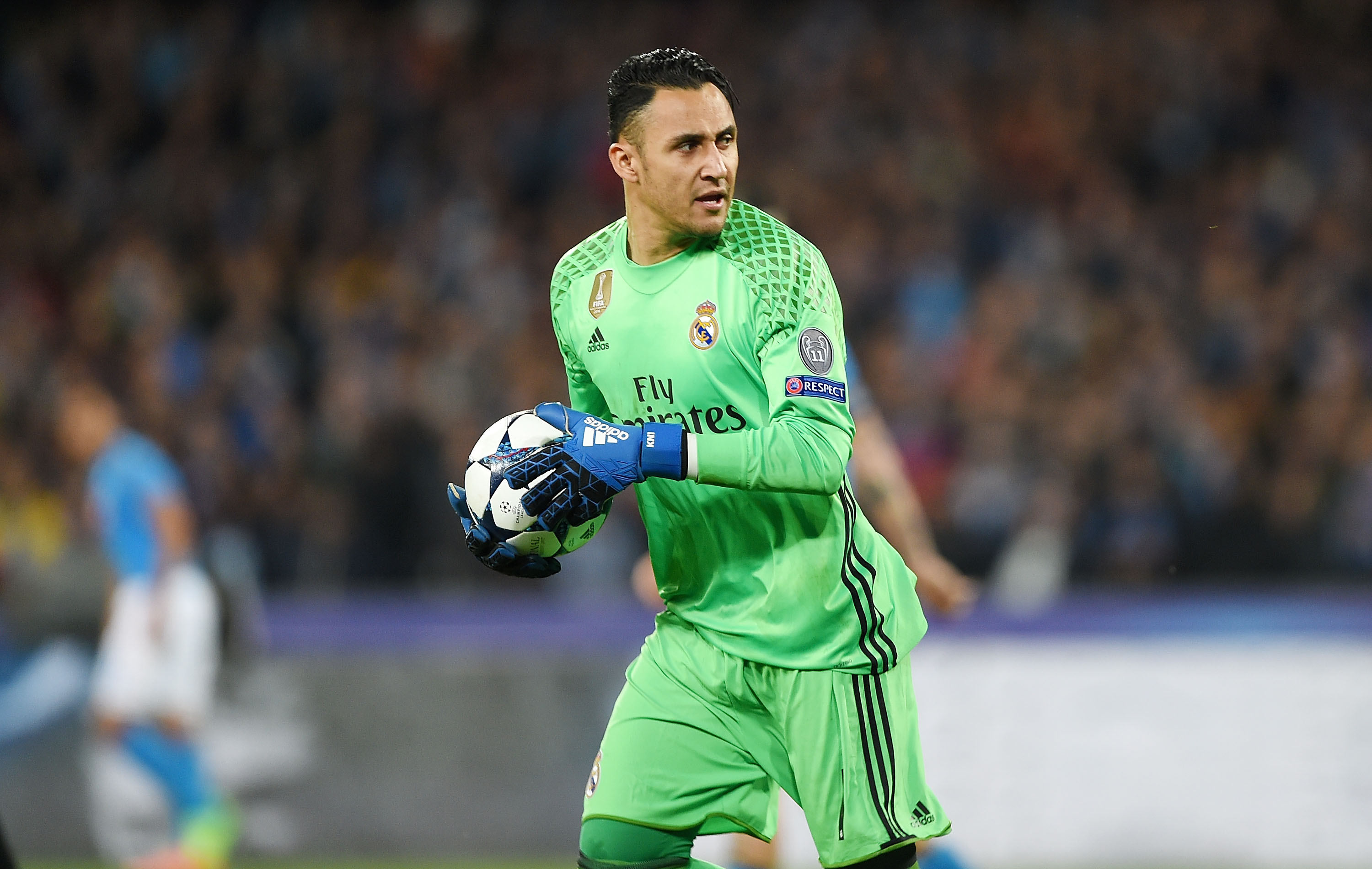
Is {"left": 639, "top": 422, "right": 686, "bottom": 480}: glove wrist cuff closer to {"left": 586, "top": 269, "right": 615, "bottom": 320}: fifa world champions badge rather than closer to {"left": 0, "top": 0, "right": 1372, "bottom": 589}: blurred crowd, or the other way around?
{"left": 586, "top": 269, "right": 615, "bottom": 320}: fifa world champions badge

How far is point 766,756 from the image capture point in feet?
12.4

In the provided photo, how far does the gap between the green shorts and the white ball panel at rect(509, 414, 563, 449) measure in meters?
0.67

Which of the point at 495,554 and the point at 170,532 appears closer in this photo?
the point at 495,554

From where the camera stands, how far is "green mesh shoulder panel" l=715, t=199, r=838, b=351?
360cm

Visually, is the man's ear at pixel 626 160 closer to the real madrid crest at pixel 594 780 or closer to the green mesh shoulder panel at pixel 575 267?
the green mesh shoulder panel at pixel 575 267

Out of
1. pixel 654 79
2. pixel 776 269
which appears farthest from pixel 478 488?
pixel 654 79

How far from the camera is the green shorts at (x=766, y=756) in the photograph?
3688 millimetres

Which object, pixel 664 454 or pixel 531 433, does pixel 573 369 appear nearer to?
pixel 531 433

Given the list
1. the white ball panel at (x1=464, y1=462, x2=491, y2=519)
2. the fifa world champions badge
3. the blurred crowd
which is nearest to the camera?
the white ball panel at (x1=464, y1=462, x2=491, y2=519)

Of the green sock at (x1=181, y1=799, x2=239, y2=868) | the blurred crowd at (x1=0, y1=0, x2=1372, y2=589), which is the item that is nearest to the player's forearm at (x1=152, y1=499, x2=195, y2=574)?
the green sock at (x1=181, y1=799, x2=239, y2=868)

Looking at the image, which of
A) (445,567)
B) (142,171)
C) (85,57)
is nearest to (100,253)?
(142,171)

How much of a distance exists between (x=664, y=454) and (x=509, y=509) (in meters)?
0.34

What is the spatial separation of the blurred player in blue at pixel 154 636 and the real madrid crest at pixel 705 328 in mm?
5353

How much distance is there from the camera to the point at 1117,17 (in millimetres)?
13633
